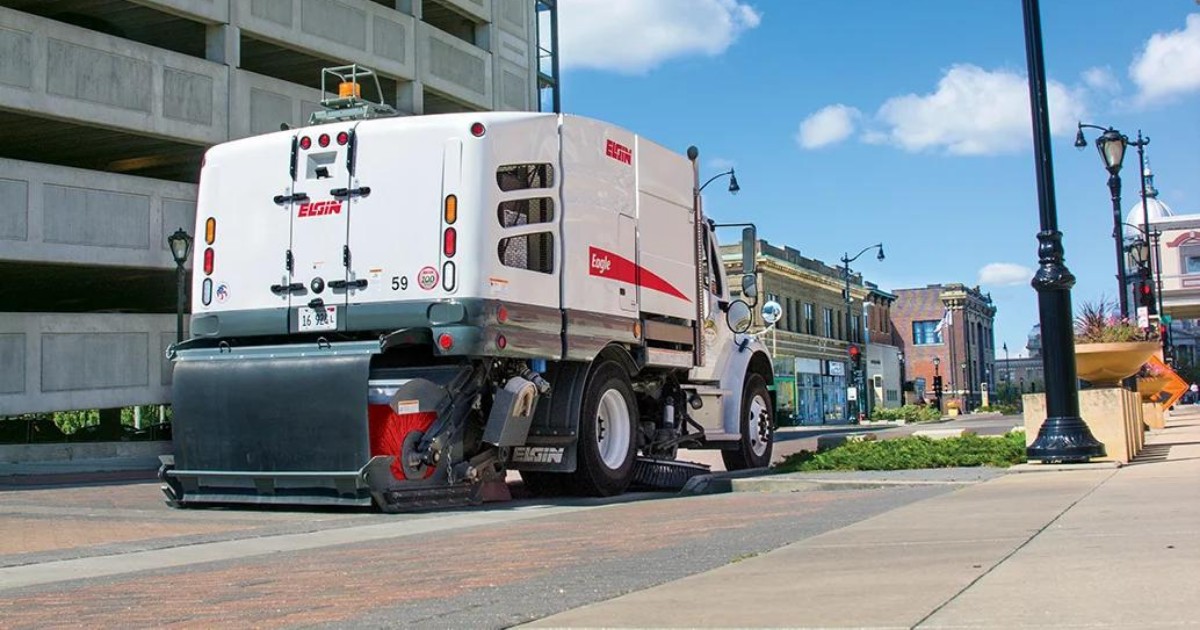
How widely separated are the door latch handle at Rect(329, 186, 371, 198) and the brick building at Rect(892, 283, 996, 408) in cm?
8958

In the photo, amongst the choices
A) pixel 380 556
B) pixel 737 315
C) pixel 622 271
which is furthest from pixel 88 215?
pixel 380 556

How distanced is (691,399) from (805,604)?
32.1ft

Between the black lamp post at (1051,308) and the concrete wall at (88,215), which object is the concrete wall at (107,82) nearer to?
the concrete wall at (88,215)

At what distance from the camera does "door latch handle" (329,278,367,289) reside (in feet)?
35.7

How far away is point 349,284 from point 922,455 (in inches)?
238

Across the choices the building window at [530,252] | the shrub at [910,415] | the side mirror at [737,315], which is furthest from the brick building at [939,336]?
the building window at [530,252]

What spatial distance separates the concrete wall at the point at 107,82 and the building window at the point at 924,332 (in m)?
76.0

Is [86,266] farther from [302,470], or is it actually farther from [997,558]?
[997,558]

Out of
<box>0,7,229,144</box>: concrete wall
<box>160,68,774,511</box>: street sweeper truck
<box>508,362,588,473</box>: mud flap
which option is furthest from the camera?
<box>0,7,229,144</box>: concrete wall

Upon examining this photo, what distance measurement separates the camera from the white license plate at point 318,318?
35.7ft

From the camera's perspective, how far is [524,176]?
1124 cm

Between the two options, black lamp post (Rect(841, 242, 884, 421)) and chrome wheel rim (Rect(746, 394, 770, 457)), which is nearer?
chrome wheel rim (Rect(746, 394, 770, 457))

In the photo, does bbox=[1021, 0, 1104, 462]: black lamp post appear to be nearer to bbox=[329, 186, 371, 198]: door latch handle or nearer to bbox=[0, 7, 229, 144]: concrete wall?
bbox=[329, 186, 371, 198]: door latch handle

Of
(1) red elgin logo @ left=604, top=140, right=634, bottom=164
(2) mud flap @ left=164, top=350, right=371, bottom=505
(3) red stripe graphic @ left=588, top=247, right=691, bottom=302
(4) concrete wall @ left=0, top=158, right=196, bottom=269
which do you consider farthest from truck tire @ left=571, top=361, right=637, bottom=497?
(4) concrete wall @ left=0, top=158, right=196, bottom=269
